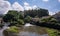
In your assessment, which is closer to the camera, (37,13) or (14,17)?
(14,17)

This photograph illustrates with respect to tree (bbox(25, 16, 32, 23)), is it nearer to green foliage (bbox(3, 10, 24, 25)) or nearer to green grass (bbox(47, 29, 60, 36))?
green foliage (bbox(3, 10, 24, 25))

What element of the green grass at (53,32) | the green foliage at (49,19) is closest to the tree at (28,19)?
the green foliage at (49,19)

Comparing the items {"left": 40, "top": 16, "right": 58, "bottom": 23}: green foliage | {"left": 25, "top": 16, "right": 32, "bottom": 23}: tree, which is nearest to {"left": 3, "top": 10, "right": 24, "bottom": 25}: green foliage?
{"left": 25, "top": 16, "right": 32, "bottom": 23}: tree

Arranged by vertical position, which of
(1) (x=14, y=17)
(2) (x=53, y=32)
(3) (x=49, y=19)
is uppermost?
(1) (x=14, y=17)

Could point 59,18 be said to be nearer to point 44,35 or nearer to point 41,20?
point 41,20

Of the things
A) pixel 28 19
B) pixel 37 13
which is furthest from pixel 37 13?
pixel 28 19

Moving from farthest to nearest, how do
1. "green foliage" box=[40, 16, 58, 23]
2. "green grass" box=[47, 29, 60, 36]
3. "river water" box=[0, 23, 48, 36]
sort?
"green foliage" box=[40, 16, 58, 23] < "green grass" box=[47, 29, 60, 36] < "river water" box=[0, 23, 48, 36]

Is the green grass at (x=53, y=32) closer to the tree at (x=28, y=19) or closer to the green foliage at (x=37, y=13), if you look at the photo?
the green foliage at (x=37, y=13)

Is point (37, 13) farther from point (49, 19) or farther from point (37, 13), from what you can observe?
point (49, 19)

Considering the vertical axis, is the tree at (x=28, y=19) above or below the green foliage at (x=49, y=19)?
above

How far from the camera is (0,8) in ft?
16.5

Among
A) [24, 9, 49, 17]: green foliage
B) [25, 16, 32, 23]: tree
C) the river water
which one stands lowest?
the river water

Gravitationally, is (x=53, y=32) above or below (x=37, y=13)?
below

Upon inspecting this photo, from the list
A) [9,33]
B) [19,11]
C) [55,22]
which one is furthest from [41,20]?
[9,33]
